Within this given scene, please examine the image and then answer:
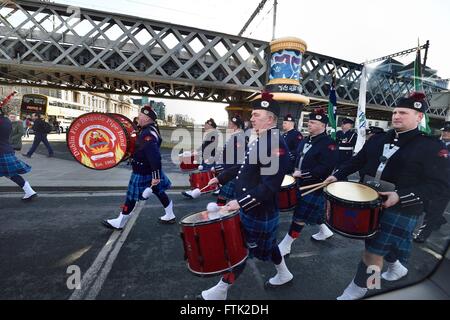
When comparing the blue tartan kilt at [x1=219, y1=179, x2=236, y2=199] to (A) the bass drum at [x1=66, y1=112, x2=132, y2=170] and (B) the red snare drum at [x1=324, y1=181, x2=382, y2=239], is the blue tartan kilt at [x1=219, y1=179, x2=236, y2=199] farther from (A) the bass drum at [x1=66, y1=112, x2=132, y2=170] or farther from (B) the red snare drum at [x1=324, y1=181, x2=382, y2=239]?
(B) the red snare drum at [x1=324, y1=181, x2=382, y2=239]

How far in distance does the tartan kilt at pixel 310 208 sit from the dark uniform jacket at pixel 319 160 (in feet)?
0.76

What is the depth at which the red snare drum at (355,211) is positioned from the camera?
2061 mm

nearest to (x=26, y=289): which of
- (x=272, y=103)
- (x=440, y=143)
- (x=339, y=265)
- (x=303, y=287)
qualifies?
(x=303, y=287)

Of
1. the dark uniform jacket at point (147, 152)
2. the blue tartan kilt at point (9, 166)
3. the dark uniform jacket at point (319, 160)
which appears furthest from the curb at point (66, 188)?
the dark uniform jacket at point (319, 160)

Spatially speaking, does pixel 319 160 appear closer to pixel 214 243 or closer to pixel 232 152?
pixel 232 152

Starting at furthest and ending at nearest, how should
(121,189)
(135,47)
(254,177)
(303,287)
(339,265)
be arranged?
(135,47)
(121,189)
(339,265)
(303,287)
(254,177)

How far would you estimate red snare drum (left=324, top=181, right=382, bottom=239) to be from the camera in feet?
6.76

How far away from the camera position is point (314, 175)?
317 cm

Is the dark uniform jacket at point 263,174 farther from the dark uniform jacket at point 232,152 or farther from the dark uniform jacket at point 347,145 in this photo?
the dark uniform jacket at point 347,145

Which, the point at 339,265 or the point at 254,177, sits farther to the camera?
the point at 339,265

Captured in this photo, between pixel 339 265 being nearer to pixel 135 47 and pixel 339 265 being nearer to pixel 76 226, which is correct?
pixel 76 226

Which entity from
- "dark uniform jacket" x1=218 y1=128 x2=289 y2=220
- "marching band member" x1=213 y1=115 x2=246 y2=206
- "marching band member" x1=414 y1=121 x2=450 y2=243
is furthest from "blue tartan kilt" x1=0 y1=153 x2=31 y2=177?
"marching band member" x1=414 y1=121 x2=450 y2=243

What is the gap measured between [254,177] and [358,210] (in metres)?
1.00

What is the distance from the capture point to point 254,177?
2.21 meters
